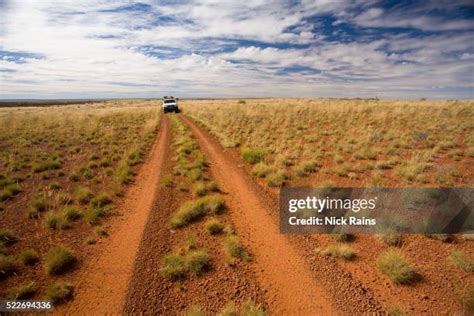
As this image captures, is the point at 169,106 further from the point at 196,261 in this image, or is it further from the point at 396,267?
the point at 396,267

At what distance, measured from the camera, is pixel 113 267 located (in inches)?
195

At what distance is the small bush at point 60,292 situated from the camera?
4184 millimetres

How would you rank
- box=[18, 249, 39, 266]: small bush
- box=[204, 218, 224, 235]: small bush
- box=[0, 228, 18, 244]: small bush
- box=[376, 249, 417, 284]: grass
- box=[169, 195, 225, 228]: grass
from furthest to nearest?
box=[169, 195, 225, 228]: grass → box=[204, 218, 224, 235]: small bush → box=[0, 228, 18, 244]: small bush → box=[18, 249, 39, 266]: small bush → box=[376, 249, 417, 284]: grass

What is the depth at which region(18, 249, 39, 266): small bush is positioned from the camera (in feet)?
16.5

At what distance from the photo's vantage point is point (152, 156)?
13625 millimetres

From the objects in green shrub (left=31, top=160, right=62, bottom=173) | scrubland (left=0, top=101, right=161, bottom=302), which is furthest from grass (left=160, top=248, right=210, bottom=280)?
green shrub (left=31, top=160, right=62, bottom=173)

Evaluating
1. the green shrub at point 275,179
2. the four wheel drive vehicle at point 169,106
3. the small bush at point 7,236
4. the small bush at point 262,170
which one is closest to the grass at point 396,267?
the green shrub at point 275,179

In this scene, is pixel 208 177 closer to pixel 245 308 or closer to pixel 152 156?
pixel 152 156

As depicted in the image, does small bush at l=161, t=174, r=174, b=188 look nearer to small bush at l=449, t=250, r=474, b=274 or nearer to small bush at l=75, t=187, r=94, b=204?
small bush at l=75, t=187, r=94, b=204

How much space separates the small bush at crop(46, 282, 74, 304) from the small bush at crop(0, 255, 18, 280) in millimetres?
1141

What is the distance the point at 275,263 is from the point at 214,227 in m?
1.74

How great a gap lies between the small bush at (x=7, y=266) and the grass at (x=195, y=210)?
3031mm

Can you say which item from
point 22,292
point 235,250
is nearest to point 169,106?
point 235,250

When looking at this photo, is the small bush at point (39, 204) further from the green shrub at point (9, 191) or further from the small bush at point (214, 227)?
the small bush at point (214, 227)
